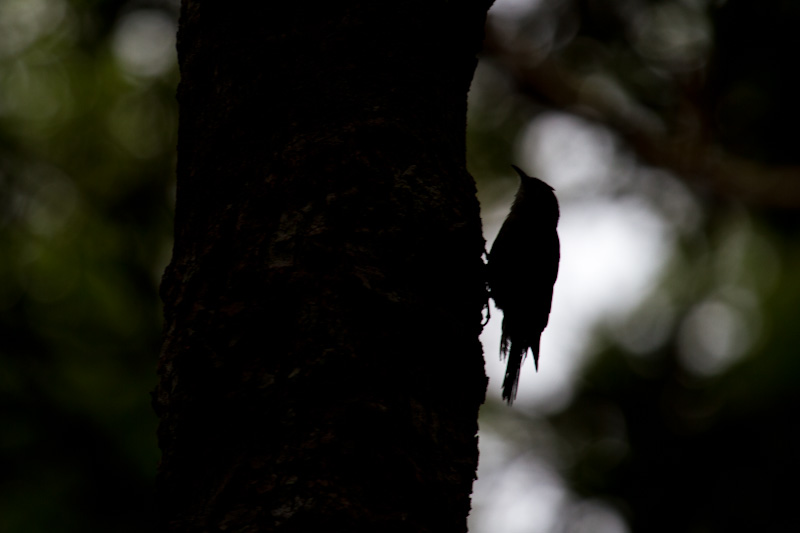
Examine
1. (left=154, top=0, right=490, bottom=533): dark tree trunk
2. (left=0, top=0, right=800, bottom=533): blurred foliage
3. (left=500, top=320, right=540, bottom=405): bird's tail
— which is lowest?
(left=154, top=0, right=490, bottom=533): dark tree trunk

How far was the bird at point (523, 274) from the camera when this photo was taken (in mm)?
3742

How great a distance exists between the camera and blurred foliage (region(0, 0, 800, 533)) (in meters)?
5.13

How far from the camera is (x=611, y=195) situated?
7.19 meters

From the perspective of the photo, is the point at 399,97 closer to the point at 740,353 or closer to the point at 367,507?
the point at 367,507

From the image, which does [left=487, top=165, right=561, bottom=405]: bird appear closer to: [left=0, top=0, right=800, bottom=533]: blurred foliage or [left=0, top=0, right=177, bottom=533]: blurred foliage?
[left=0, top=0, right=177, bottom=533]: blurred foliage

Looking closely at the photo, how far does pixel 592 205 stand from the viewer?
23.9 feet

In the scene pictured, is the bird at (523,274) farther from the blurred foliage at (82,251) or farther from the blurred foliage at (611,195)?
the blurred foliage at (611,195)

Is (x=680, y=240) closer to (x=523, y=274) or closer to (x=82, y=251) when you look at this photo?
(x=523, y=274)

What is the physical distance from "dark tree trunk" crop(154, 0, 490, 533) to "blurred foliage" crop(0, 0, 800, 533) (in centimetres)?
269

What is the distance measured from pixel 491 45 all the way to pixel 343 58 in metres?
4.39

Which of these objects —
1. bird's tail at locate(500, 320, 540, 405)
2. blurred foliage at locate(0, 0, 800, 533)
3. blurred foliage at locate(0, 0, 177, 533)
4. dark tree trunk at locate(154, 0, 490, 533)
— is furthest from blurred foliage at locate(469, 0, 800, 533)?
dark tree trunk at locate(154, 0, 490, 533)

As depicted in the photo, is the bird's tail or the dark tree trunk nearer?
the dark tree trunk

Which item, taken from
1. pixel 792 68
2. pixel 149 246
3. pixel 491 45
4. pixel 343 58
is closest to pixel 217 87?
pixel 343 58

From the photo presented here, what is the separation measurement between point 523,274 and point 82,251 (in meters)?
→ 3.27
